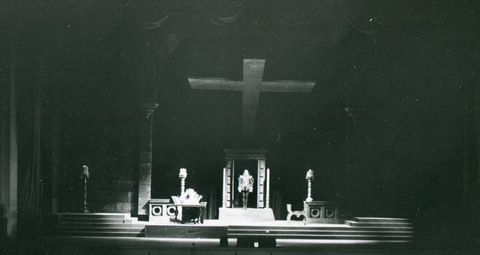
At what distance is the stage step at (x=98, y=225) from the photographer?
1216 centimetres

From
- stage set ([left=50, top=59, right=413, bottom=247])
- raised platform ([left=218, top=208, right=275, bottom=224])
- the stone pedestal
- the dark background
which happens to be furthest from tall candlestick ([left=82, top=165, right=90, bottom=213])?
the stone pedestal

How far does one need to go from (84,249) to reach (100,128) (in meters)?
7.00

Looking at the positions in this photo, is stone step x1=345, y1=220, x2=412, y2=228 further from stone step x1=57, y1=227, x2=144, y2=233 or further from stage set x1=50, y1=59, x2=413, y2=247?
stone step x1=57, y1=227, x2=144, y2=233

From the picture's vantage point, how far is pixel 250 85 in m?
13.8

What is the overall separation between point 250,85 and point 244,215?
118 inches

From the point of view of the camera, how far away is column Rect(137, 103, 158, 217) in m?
13.8

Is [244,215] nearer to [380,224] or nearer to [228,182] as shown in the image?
[228,182]

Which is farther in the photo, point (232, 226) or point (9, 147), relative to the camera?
point (232, 226)

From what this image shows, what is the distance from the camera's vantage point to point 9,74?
1085cm

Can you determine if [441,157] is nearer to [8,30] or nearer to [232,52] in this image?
[232,52]

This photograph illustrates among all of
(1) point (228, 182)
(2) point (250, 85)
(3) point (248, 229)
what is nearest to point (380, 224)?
(3) point (248, 229)

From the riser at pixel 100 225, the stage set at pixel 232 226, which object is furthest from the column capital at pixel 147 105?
the riser at pixel 100 225

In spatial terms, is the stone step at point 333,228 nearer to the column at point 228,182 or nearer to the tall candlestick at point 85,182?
the column at point 228,182

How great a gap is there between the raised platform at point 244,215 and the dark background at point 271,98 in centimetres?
154
